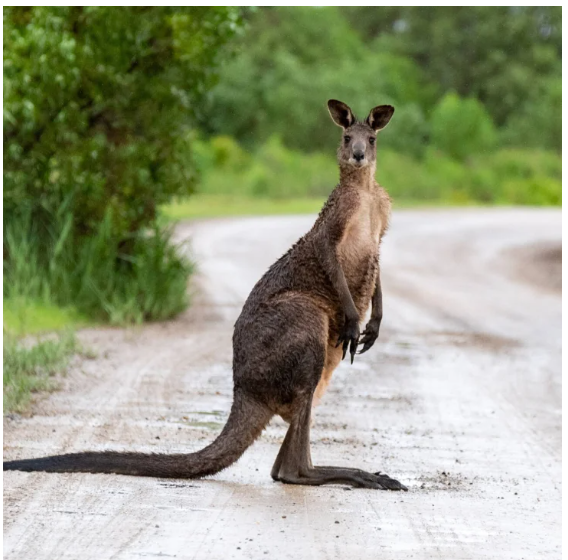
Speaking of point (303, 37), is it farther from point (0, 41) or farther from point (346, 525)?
point (346, 525)

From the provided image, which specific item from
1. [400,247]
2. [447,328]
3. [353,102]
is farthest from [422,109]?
[447,328]

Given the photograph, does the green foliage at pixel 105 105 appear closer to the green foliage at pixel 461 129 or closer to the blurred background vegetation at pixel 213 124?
the blurred background vegetation at pixel 213 124

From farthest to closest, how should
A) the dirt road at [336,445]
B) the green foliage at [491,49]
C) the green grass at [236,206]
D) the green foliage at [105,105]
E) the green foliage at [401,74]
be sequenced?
the green foliage at [491,49], the green foliage at [401,74], the green grass at [236,206], the green foliage at [105,105], the dirt road at [336,445]

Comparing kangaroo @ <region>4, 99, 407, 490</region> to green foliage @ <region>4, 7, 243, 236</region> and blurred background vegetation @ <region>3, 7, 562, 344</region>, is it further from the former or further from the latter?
green foliage @ <region>4, 7, 243, 236</region>

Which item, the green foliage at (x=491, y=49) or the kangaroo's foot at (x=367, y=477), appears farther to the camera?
the green foliage at (x=491, y=49)

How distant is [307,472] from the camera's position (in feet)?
19.6

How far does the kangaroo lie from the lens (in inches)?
228

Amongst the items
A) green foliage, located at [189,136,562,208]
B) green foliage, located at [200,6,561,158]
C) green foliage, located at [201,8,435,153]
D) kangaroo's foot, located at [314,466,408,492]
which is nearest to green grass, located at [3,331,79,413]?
kangaroo's foot, located at [314,466,408,492]

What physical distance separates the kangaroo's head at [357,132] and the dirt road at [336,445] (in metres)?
1.66

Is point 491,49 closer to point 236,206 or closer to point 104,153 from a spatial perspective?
point 236,206

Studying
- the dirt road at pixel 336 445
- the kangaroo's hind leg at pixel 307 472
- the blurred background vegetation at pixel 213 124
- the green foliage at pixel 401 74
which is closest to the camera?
the dirt road at pixel 336 445

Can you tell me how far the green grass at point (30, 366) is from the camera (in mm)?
8219

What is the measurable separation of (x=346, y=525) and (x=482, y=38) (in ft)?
170

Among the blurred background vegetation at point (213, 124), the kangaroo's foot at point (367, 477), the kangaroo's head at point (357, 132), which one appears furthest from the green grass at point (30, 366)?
the kangaroo's head at point (357, 132)
